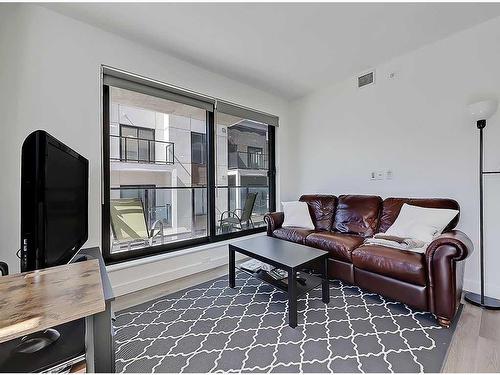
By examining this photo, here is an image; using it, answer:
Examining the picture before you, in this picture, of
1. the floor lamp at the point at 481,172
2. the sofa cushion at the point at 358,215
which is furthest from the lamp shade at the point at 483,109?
the sofa cushion at the point at 358,215

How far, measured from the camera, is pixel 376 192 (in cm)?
305

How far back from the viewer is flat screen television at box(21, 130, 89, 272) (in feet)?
3.36

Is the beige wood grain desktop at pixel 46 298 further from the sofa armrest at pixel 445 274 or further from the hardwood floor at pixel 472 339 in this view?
the sofa armrest at pixel 445 274

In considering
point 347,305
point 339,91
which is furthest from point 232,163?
point 347,305

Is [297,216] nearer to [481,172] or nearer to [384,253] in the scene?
[384,253]

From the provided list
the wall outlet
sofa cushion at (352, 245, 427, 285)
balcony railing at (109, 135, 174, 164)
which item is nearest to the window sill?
balcony railing at (109, 135, 174, 164)

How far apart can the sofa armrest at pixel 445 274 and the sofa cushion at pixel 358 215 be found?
3.07ft

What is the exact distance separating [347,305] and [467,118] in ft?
7.11

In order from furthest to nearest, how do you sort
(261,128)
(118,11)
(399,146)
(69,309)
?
(261,128) < (399,146) < (118,11) < (69,309)

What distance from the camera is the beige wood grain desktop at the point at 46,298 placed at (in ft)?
2.29

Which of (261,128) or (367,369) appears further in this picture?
(261,128)

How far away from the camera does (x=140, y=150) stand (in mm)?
2740

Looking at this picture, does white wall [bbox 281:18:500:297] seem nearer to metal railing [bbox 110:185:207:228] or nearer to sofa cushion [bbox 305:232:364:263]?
sofa cushion [bbox 305:232:364:263]

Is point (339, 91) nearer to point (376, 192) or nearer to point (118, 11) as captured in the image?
point (376, 192)
